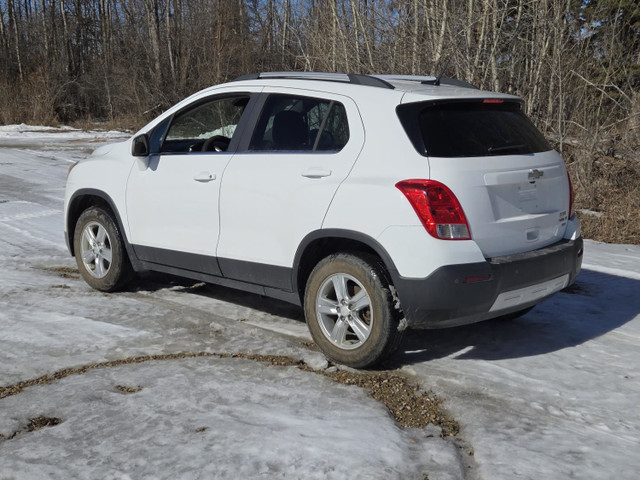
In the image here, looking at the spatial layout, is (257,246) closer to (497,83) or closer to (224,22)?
(497,83)

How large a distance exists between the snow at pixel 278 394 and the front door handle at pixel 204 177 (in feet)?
3.52

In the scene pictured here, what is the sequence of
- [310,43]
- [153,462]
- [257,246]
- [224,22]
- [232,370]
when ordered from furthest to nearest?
1. [224,22]
2. [310,43]
3. [257,246]
4. [232,370]
5. [153,462]

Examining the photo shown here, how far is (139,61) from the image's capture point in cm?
2920

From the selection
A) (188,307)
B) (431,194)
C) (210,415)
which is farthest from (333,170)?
(188,307)

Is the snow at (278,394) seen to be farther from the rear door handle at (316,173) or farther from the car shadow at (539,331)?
the rear door handle at (316,173)

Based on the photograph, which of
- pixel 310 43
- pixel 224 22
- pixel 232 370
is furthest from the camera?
pixel 224 22

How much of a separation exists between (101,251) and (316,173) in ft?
8.43

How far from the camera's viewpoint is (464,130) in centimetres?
452

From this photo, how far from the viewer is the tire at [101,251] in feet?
20.5

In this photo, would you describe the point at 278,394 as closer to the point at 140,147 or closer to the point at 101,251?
the point at 140,147

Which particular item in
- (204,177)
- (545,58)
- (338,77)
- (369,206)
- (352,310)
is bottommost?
(352,310)

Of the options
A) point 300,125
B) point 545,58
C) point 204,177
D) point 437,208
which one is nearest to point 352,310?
point 437,208

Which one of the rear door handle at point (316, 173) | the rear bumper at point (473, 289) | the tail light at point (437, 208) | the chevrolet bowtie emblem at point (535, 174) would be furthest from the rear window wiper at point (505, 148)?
the rear door handle at point (316, 173)

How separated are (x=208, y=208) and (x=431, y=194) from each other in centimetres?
185
